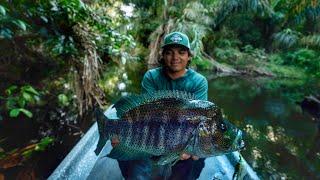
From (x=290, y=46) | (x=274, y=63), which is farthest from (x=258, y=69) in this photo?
(x=290, y=46)

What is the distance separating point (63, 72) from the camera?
855cm

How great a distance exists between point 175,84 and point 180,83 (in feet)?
0.14

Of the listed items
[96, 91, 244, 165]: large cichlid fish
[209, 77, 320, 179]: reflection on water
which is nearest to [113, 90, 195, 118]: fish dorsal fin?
[96, 91, 244, 165]: large cichlid fish

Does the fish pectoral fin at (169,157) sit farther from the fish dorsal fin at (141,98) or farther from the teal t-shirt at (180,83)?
the teal t-shirt at (180,83)

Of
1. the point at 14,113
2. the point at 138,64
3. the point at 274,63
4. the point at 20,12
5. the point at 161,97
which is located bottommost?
the point at 274,63

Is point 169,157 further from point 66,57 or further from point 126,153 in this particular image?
point 66,57

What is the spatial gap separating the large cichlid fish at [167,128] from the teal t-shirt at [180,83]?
2.13ft

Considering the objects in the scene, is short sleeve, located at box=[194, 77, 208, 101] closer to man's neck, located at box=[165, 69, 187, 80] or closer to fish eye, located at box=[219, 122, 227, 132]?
man's neck, located at box=[165, 69, 187, 80]

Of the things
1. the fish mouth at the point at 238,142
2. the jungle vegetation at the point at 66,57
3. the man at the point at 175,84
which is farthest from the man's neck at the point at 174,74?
the jungle vegetation at the point at 66,57

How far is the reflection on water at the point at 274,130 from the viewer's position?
734 cm

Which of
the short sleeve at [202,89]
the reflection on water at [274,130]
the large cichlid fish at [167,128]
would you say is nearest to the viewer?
the large cichlid fish at [167,128]

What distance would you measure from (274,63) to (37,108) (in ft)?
74.4

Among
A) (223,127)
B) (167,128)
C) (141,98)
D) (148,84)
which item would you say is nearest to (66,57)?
(148,84)

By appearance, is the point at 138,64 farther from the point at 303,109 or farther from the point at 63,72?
the point at 63,72
